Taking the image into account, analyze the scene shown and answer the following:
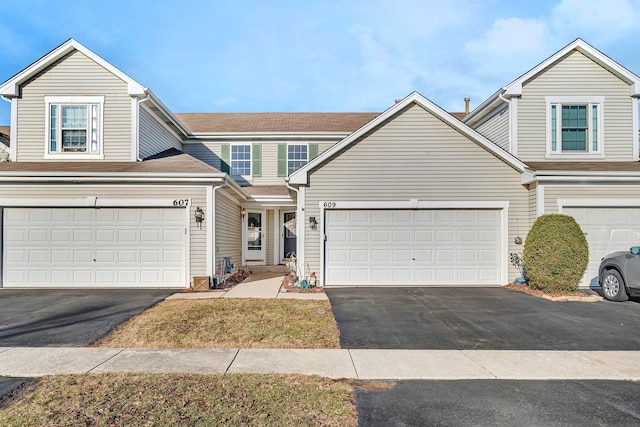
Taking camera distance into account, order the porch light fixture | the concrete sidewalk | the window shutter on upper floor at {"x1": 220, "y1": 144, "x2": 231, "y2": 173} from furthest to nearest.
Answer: the window shutter on upper floor at {"x1": 220, "y1": 144, "x2": 231, "y2": 173} → the porch light fixture → the concrete sidewalk

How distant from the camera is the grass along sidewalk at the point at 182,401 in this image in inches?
137

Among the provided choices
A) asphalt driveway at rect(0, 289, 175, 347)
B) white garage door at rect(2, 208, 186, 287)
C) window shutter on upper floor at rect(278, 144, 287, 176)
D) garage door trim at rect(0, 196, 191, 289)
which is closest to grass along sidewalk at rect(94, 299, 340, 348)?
asphalt driveway at rect(0, 289, 175, 347)

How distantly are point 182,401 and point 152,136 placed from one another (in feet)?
38.3

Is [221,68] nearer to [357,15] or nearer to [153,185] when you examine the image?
[357,15]

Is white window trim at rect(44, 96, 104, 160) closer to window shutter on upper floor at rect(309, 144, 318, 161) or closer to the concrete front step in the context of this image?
the concrete front step

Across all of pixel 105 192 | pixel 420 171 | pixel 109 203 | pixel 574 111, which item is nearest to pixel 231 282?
pixel 109 203

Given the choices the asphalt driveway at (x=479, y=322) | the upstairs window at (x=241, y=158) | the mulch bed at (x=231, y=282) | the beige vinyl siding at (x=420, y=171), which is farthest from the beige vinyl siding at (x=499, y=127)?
the mulch bed at (x=231, y=282)

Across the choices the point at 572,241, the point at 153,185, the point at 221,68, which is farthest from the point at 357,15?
the point at 572,241

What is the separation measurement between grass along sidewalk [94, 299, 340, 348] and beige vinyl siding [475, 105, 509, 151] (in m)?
9.16

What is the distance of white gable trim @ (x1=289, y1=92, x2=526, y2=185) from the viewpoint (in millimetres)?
11219

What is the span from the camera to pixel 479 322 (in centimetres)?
724

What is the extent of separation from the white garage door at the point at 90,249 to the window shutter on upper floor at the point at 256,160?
248 inches

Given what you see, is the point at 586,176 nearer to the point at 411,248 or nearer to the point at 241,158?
the point at 411,248

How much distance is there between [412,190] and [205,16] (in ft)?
29.5
